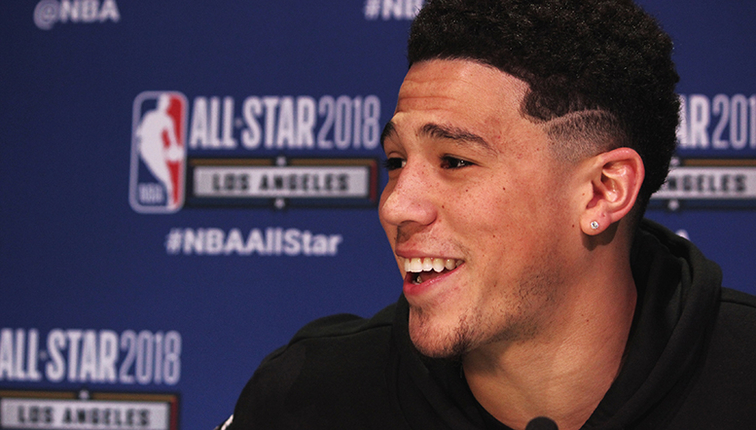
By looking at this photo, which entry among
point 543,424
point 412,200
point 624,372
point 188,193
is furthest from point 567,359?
point 188,193

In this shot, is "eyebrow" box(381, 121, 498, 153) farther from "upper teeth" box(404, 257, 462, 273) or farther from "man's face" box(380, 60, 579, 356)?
"upper teeth" box(404, 257, 462, 273)

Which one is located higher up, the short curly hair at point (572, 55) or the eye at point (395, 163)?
the short curly hair at point (572, 55)

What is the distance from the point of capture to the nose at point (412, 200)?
82 centimetres

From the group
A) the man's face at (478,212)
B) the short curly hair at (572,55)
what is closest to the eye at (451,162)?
the man's face at (478,212)

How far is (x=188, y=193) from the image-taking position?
1.70 meters

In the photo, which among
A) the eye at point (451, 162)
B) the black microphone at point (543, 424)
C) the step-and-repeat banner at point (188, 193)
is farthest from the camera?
the step-and-repeat banner at point (188, 193)

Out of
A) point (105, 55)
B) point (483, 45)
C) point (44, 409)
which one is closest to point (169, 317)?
A: point (44, 409)

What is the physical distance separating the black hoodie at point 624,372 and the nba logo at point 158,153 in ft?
2.35

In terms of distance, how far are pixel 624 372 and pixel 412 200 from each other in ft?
1.14

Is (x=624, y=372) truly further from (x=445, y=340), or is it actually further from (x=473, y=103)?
(x=473, y=103)

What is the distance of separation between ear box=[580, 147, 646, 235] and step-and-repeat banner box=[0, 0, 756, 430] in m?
0.81

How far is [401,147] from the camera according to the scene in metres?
0.89

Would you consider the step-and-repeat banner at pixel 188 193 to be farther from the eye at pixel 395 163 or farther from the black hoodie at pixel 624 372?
the eye at pixel 395 163

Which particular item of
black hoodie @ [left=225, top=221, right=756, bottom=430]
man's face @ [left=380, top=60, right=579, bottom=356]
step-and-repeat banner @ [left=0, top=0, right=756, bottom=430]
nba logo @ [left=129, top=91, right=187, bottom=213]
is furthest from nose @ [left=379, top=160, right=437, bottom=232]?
nba logo @ [left=129, top=91, right=187, bottom=213]
